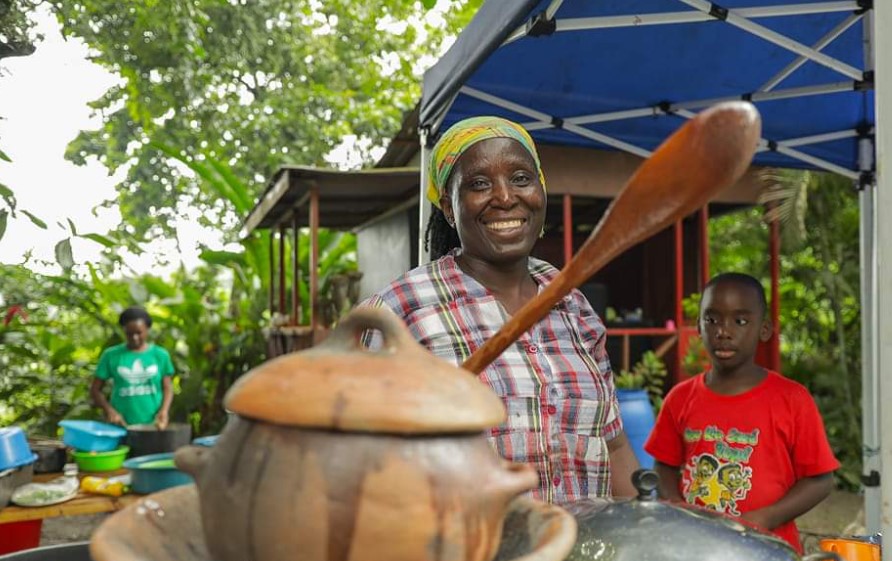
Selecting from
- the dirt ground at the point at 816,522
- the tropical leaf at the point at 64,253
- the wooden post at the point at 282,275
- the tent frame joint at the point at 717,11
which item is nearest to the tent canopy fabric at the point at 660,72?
the tent frame joint at the point at 717,11

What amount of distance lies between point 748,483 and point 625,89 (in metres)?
1.91

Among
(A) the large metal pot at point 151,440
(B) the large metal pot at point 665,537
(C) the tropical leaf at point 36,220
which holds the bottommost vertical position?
(A) the large metal pot at point 151,440

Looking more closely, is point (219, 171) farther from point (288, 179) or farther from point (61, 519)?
point (61, 519)

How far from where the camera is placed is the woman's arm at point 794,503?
212 cm

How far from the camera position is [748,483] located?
2.23m

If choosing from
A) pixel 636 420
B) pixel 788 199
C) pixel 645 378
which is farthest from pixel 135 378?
pixel 788 199

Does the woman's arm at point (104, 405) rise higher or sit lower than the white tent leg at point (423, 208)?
lower

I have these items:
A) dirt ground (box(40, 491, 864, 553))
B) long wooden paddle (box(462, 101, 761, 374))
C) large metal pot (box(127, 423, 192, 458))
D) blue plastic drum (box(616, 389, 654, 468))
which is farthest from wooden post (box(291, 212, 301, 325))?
long wooden paddle (box(462, 101, 761, 374))

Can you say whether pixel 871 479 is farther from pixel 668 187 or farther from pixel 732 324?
pixel 668 187

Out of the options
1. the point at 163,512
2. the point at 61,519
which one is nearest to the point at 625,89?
the point at 163,512

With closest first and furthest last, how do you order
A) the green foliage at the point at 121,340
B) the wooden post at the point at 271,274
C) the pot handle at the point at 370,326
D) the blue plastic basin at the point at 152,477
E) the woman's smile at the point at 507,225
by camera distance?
the pot handle at the point at 370,326 < the woman's smile at the point at 507,225 < the blue plastic basin at the point at 152,477 < the green foliage at the point at 121,340 < the wooden post at the point at 271,274

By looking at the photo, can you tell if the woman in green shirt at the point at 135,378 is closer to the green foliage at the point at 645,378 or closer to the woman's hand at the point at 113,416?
the woman's hand at the point at 113,416

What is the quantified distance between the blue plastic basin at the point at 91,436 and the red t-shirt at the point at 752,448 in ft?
10.4

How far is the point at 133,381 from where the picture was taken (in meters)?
5.77
